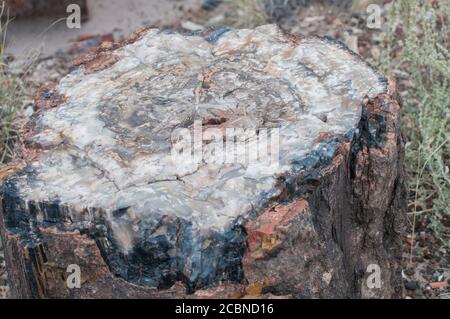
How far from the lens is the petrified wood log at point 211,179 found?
184 cm

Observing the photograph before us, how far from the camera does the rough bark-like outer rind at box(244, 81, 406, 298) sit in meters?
1.84

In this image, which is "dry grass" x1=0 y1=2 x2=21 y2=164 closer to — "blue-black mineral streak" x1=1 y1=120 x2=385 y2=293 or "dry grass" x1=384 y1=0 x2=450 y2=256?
"blue-black mineral streak" x1=1 y1=120 x2=385 y2=293

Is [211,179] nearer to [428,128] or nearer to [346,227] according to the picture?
[346,227]

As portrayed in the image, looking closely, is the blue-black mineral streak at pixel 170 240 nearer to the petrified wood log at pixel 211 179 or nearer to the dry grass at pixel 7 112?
the petrified wood log at pixel 211 179

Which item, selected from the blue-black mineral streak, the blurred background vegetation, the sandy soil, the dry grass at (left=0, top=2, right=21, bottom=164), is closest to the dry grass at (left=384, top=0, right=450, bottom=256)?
the blurred background vegetation

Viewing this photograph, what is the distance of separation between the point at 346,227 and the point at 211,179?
0.46m

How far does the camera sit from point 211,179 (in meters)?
1.96

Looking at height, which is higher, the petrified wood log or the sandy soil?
the sandy soil

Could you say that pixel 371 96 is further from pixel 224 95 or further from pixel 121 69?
pixel 121 69

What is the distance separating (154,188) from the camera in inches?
75.7

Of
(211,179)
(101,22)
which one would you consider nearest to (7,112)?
(101,22)

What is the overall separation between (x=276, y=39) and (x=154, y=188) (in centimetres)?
83

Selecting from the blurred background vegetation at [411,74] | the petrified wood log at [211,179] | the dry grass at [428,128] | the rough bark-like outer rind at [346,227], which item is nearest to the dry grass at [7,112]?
the blurred background vegetation at [411,74]
